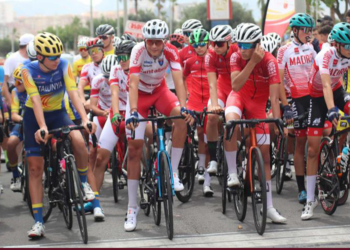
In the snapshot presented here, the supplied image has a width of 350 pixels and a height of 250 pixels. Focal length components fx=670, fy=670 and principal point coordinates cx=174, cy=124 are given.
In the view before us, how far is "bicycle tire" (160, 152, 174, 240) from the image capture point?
6.91 metres

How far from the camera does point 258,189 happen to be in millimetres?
7469

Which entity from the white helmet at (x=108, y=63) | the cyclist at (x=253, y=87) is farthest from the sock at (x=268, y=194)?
the white helmet at (x=108, y=63)

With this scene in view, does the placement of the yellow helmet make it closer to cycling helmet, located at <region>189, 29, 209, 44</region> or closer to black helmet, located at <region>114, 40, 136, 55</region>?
black helmet, located at <region>114, 40, 136, 55</region>

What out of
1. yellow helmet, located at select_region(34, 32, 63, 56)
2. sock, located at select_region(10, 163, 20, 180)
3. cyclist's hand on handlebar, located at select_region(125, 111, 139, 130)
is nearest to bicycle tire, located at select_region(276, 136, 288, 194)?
cyclist's hand on handlebar, located at select_region(125, 111, 139, 130)

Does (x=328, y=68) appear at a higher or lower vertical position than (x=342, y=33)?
lower

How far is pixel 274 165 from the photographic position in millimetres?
10867

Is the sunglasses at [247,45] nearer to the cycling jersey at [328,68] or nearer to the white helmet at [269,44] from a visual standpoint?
the cycling jersey at [328,68]

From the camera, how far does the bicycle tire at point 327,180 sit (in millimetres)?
7914

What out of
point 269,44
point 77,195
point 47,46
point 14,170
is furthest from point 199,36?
point 77,195

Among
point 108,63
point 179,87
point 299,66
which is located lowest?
point 179,87

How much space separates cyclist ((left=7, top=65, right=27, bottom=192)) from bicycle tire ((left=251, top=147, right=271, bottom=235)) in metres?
4.12

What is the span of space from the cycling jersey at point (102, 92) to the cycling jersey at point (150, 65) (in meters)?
2.14

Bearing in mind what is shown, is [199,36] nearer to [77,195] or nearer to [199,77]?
[199,77]

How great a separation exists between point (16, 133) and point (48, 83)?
3.55 m
